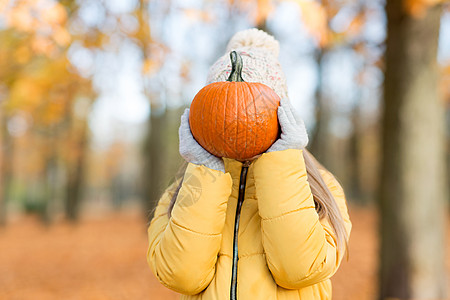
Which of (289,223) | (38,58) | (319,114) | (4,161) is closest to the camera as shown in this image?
(289,223)

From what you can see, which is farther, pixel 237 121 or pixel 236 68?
pixel 236 68

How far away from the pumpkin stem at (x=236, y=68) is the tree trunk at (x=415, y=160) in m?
3.46

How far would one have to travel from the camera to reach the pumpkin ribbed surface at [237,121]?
1625 mm

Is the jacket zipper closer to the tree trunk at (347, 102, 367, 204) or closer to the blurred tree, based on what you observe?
the blurred tree

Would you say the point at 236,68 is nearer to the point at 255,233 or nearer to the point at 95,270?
the point at 255,233

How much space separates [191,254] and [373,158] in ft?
114

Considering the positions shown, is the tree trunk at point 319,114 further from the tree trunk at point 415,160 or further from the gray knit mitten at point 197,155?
the gray knit mitten at point 197,155

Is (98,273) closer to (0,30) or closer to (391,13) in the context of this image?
(0,30)

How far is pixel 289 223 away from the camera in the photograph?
1.56m

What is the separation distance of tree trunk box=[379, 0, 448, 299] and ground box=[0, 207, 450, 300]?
4.12 feet

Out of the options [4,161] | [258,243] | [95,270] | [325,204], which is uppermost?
[325,204]

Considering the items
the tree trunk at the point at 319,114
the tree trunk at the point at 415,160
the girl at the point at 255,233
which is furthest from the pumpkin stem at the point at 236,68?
the tree trunk at the point at 319,114

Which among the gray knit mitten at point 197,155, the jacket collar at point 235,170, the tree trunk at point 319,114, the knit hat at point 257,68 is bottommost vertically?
the tree trunk at point 319,114

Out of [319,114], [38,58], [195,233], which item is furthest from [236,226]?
[319,114]
